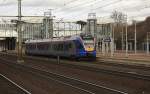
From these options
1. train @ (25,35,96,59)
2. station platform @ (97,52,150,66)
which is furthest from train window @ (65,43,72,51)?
station platform @ (97,52,150,66)

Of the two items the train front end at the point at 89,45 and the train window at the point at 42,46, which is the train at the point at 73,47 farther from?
the train window at the point at 42,46

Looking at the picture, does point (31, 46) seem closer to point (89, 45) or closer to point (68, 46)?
point (68, 46)

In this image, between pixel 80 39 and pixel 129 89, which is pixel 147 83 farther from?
pixel 80 39

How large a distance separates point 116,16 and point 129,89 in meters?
109

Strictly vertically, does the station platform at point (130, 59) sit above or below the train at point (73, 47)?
below

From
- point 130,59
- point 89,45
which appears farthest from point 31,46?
point 89,45

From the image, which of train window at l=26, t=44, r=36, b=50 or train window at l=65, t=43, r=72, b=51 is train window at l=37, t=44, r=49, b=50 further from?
train window at l=65, t=43, r=72, b=51

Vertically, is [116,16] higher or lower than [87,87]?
higher

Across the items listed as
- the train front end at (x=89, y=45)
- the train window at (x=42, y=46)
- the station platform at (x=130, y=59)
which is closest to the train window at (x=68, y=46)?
the train front end at (x=89, y=45)

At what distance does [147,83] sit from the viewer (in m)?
22.7

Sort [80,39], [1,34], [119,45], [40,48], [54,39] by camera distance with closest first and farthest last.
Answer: [80,39], [54,39], [40,48], [119,45], [1,34]

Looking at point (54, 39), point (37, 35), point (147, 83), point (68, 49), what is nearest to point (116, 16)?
point (37, 35)

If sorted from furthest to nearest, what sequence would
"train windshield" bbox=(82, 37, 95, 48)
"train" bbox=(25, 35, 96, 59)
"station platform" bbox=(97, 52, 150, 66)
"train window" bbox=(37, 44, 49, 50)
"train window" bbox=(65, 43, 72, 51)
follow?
"train window" bbox=(37, 44, 49, 50) < "train window" bbox=(65, 43, 72, 51) < "train windshield" bbox=(82, 37, 95, 48) < "train" bbox=(25, 35, 96, 59) < "station platform" bbox=(97, 52, 150, 66)

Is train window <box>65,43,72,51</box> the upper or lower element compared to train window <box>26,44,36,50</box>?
upper
